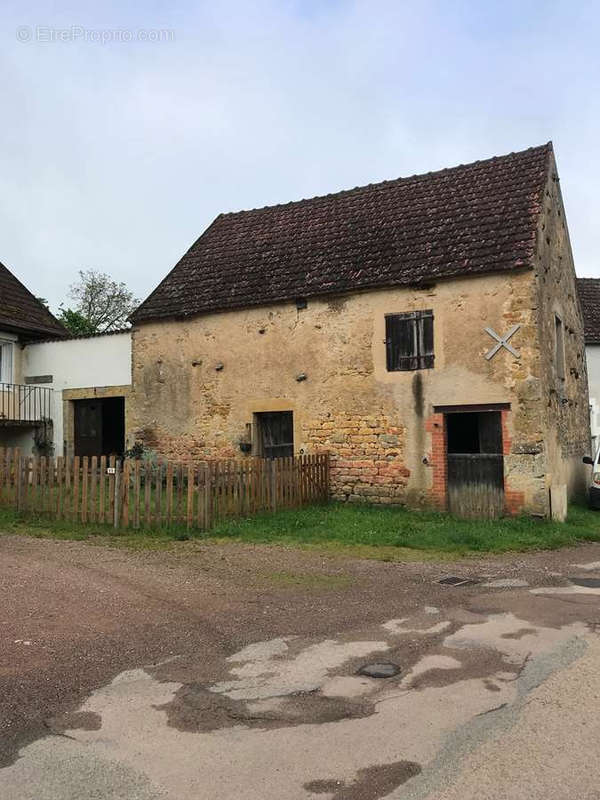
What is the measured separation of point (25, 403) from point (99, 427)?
2.22 metres

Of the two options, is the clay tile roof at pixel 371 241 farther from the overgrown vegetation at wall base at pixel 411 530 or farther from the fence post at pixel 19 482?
the fence post at pixel 19 482

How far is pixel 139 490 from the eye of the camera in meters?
12.0

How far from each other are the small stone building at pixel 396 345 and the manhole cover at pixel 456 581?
5194 mm

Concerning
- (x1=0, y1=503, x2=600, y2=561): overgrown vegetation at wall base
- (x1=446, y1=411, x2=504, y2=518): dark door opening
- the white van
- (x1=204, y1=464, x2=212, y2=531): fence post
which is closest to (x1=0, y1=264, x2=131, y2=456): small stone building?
(x1=0, y1=503, x2=600, y2=561): overgrown vegetation at wall base

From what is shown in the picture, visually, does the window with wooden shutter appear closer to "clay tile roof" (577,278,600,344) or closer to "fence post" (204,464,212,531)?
"fence post" (204,464,212,531)

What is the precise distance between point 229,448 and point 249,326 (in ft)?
10.2

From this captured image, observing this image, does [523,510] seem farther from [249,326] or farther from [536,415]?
[249,326]

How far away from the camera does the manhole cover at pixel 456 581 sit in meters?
8.40

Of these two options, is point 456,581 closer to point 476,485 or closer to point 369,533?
point 369,533

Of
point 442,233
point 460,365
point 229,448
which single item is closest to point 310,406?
point 229,448

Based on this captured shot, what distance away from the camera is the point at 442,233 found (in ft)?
50.9

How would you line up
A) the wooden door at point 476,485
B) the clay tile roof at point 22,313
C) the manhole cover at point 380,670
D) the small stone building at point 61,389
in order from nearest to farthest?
the manhole cover at point 380,670
the wooden door at point 476,485
the small stone building at point 61,389
the clay tile roof at point 22,313

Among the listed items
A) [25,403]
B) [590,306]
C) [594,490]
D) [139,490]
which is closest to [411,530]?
[139,490]

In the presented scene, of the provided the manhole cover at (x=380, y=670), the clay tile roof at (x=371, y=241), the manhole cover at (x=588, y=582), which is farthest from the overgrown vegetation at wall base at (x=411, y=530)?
the manhole cover at (x=380, y=670)
